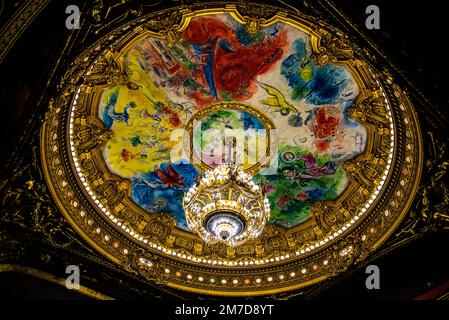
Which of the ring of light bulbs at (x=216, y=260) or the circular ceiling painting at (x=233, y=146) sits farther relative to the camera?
the ring of light bulbs at (x=216, y=260)

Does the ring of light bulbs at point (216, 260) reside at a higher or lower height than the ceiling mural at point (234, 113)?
lower

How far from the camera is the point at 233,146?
12.5 metres

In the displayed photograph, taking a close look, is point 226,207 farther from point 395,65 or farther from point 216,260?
point 395,65

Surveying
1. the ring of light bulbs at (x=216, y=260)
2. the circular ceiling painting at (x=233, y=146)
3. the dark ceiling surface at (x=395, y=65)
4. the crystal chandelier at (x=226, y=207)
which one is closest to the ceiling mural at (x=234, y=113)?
the circular ceiling painting at (x=233, y=146)

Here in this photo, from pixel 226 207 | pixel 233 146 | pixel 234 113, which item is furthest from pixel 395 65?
pixel 233 146

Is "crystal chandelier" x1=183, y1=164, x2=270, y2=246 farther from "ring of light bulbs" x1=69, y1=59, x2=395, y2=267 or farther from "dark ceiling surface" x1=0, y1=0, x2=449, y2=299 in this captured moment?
"dark ceiling surface" x1=0, y1=0, x2=449, y2=299

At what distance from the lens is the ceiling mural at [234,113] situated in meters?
10.7

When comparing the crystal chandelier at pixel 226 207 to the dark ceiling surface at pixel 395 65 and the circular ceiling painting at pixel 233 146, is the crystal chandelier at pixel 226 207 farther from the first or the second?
the dark ceiling surface at pixel 395 65

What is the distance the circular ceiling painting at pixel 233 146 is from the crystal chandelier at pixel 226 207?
3.7 inches

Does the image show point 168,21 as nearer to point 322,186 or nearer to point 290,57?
point 290,57

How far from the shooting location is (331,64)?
35.5 ft

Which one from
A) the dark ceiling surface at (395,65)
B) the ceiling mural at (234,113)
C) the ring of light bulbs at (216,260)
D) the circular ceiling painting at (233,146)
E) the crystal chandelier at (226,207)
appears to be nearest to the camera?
the dark ceiling surface at (395,65)

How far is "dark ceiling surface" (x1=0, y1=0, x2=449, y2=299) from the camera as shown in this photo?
6.67 m

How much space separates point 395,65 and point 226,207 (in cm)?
412
